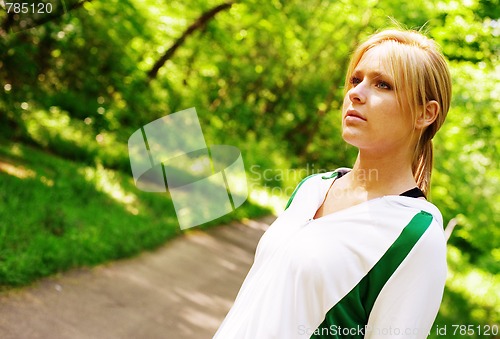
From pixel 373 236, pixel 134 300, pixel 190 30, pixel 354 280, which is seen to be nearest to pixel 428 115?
pixel 373 236

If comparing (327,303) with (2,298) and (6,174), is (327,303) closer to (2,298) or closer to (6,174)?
(2,298)

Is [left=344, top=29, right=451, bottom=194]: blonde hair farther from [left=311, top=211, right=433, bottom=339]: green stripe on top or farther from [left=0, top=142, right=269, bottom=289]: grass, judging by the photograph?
[left=0, top=142, right=269, bottom=289]: grass

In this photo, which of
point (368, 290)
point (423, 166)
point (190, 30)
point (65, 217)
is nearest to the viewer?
point (368, 290)

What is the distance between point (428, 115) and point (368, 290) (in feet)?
1.74

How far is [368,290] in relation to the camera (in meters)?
1.52

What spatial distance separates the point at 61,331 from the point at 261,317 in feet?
10.9

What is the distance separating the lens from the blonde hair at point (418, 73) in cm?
162

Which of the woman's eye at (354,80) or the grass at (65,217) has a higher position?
the woman's eye at (354,80)

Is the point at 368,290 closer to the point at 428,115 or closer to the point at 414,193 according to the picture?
the point at 414,193

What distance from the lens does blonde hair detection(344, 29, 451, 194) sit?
1.62 metres

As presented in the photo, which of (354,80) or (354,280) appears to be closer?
(354,280)

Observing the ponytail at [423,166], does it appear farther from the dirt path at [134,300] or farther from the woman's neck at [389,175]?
the dirt path at [134,300]

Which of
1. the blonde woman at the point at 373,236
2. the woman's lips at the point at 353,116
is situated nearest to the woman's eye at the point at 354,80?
the blonde woman at the point at 373,236

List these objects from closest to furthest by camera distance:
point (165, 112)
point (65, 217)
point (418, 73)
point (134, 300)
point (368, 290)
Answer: point (368, 290) < point (418, 73) < point (134, 300) < point (65, 217) < point (165, 112)
